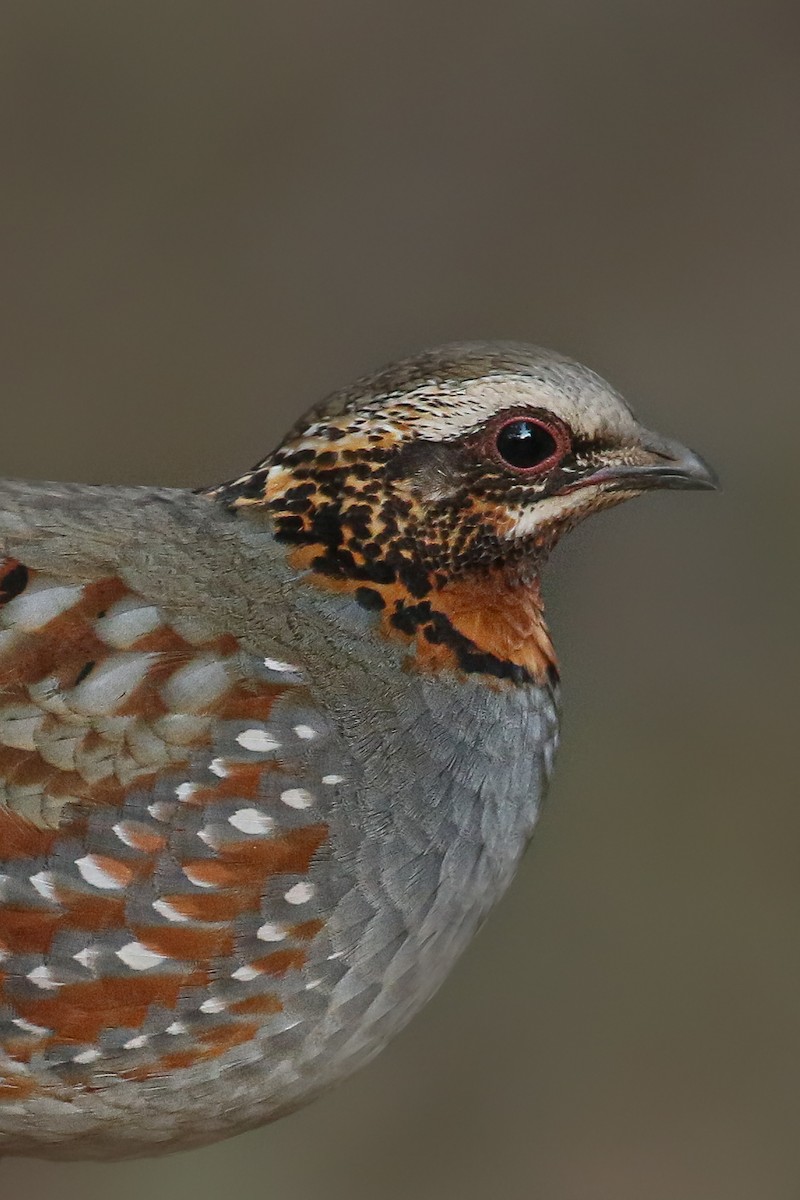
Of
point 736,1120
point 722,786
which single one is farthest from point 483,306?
point 736,1120

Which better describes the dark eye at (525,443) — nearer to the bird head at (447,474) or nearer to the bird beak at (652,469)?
the bird head at (447,474)

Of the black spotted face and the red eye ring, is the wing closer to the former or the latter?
the black spotted face

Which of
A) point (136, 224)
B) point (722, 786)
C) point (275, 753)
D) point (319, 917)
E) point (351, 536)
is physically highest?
point (136, 224)

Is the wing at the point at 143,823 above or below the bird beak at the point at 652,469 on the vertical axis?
below

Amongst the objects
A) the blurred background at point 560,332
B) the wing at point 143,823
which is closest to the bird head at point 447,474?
the wing at point 143,823

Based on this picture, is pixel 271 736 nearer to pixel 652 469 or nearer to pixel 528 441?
pixel 528 441

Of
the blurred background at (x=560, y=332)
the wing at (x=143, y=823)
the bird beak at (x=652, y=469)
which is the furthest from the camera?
the blurred background at (x=560, y=332)

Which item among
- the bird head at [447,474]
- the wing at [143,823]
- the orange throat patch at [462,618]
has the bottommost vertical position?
the wing at [143,823]

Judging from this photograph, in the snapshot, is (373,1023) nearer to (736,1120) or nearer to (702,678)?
(736,1120)
